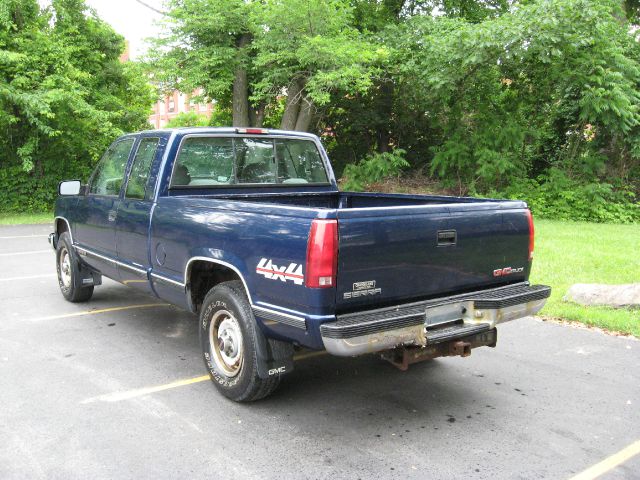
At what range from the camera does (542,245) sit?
11.3 meters

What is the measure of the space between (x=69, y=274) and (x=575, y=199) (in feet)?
47.2

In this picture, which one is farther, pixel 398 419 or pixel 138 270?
pixel 138 270

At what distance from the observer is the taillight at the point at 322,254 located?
131 inches

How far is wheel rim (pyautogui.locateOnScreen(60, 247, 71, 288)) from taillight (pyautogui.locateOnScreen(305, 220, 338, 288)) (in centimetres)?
480

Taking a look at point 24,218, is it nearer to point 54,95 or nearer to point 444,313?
point 54,95

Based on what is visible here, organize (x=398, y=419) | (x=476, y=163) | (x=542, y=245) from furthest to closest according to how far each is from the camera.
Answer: (x=476, y=163), (x=542, y=245), (x=398, y=419)

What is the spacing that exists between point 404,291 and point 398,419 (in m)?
0.96

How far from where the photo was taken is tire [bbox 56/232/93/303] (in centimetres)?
689

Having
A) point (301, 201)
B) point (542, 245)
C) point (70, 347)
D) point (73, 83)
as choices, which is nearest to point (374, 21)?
point (73, 83)

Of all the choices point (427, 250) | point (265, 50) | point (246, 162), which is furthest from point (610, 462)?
point (265, 50)

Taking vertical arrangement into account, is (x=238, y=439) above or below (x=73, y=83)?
below

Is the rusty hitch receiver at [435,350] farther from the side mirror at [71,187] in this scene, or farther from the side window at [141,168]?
the side mirror at [71,187]

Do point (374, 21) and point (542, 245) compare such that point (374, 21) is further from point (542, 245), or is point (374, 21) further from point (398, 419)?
point (398, 419)

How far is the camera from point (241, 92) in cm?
1925
